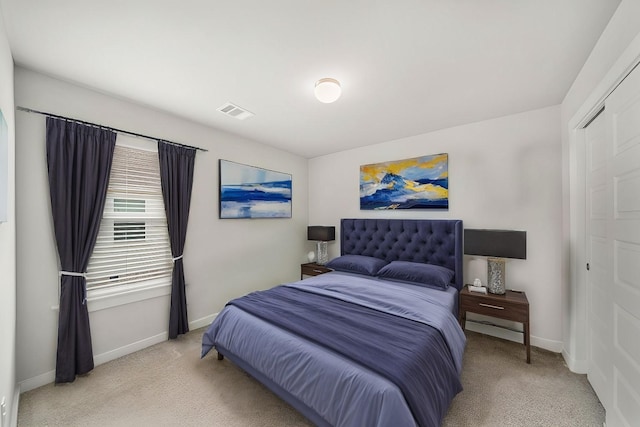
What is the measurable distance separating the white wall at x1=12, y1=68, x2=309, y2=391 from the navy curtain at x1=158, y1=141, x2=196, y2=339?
12cm

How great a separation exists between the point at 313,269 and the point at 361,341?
8.10ft

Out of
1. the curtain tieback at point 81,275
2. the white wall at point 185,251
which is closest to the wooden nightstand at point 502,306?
the white wall at point 185,251

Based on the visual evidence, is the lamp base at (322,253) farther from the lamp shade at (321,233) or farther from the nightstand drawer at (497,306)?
the nightstand drawer at (497,306)

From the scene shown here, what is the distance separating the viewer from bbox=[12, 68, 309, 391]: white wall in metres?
1.96

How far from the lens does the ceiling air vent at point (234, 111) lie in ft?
8.42

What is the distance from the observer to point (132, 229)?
254 centimetres

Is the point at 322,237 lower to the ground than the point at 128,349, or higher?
higher

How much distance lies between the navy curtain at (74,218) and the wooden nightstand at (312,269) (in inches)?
105

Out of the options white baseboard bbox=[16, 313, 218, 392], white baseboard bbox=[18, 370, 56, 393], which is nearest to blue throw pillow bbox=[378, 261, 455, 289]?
white baseboard bbox=[16, 313, 218, 392]

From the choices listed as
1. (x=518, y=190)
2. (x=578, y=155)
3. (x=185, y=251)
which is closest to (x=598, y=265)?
(x=578, y=155)

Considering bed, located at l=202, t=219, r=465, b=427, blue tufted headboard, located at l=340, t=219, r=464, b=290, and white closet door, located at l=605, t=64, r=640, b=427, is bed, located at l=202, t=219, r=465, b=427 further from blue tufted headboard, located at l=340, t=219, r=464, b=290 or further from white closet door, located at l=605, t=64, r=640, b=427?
white closet door, located at l=605, t=64, r=640, b=427

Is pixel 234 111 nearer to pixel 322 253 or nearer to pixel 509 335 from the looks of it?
pixel 322 253

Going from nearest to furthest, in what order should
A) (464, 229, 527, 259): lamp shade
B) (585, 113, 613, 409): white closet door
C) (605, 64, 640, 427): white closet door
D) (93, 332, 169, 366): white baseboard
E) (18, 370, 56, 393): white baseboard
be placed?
(605, 64, 640, 427): white closet door, (585, 113, 613, 409): white closet door, (18, 370, 56, 393): white baseboard, (93, 332, 169, 366): white baseboard, (464, 229, 527, 259): lamp shade

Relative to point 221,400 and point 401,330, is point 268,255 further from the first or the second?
point 401,330
